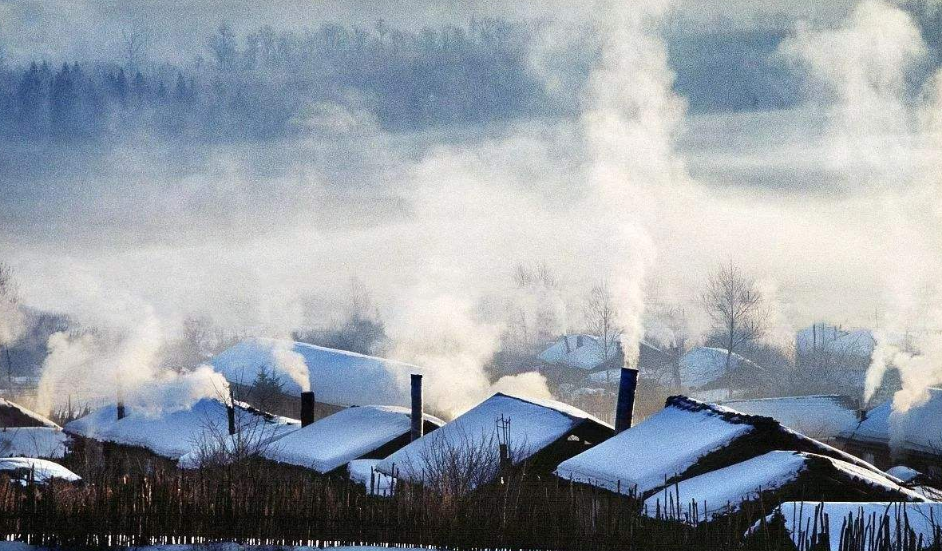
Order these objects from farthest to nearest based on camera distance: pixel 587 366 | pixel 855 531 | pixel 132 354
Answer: pixel 587 366
pixel 132 354
pixel 855 531

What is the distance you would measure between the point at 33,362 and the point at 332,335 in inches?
1043

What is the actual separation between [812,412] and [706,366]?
3610 cm

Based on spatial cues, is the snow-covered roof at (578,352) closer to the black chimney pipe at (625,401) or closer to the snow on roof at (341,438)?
the snow on roof at (341,438)

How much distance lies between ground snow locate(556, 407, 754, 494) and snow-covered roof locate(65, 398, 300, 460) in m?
19.7

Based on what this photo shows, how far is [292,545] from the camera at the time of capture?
21.2 meters

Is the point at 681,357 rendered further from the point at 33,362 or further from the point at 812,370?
the point at 33,362

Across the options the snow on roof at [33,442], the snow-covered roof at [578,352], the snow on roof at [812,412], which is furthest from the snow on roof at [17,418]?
the snow-covered roof at [578,352]

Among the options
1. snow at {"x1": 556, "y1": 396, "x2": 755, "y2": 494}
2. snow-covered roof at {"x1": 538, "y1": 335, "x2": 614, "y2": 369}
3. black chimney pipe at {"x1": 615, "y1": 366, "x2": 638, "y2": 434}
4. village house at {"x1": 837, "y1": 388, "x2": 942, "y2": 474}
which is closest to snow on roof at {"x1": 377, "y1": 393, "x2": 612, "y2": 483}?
black chimney pipe at {"x1": 615, "y1": 366, "x2": 638, "y2": 434}

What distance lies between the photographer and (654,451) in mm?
27781

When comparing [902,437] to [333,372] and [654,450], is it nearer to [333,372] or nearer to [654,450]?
[654,450]

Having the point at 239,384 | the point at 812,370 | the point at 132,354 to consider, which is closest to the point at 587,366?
the point at 812,370

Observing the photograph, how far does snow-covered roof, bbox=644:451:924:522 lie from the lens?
22.3 metres

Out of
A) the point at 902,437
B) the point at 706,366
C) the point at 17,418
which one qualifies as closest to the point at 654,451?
the point at 902,437

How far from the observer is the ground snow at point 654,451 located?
26.1 meters
